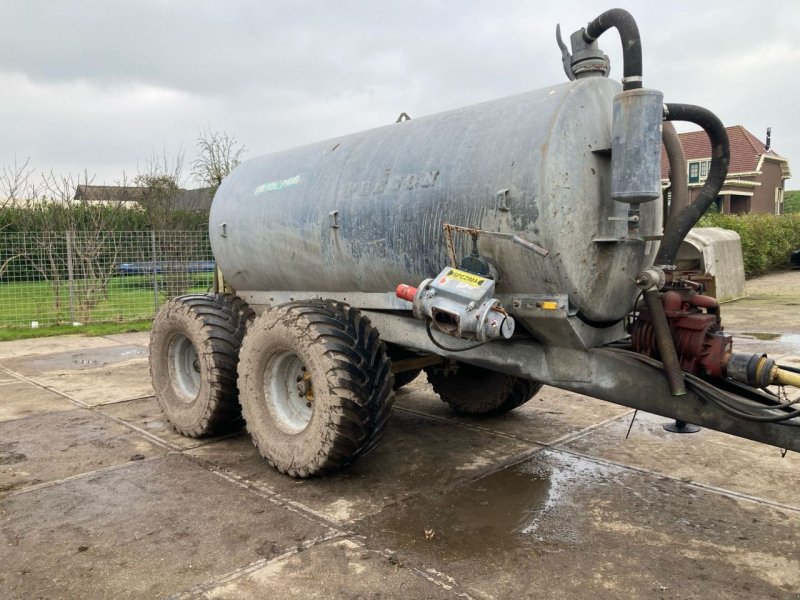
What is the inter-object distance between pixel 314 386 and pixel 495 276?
1.22 metres

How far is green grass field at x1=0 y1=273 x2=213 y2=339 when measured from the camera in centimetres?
1186

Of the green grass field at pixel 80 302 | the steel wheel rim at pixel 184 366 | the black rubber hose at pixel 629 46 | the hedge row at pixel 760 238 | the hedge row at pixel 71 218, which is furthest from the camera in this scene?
the hedge row at pixel 760 238

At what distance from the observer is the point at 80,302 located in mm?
12312

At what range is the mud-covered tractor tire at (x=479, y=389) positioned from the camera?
17.2 feet

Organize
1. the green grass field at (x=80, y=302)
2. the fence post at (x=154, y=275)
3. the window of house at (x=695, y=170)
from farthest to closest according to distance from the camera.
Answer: the window of house at (x=695, y=170) → the fence post at (x=154, y=275) → the green grass field at (x=80, y=302)

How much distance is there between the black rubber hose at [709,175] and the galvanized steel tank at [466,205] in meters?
0.18

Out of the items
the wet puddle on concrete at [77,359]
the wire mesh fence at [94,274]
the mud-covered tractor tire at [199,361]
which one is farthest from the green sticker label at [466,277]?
the wire mesh fence at [94,274]

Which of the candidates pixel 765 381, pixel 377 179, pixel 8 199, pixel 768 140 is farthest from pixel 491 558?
pixel 768 140

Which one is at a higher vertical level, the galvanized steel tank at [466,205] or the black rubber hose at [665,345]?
the galvanized steel tank at [466,205]

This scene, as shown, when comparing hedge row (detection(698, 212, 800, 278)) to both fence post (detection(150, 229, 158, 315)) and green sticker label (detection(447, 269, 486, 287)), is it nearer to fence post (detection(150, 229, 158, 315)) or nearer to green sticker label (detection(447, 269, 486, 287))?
fence post (detection(150, 229, 158, 315))

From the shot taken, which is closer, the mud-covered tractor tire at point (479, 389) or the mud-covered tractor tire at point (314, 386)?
the mud-covered tractor tire at point (314, 386)

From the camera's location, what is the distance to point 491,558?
3.13 meters

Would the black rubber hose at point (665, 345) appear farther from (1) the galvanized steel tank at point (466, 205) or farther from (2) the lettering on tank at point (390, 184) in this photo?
(2) the lettering on tank at point (390, 184)

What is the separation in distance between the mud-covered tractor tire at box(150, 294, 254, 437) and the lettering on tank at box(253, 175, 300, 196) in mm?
887
